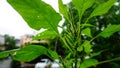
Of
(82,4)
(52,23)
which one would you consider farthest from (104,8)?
(52,23)

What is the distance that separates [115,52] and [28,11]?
15.4 meters

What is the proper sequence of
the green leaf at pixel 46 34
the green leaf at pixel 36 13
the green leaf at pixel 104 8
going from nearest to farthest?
the green leaf at pixel 36 13 → the green leaf at pixel 104 8 → the green leaf at pixel 46 34

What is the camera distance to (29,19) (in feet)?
3.37

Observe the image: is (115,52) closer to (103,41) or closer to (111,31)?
(103,41)

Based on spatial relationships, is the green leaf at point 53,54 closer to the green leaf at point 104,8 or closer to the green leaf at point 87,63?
the green leaf at point 87,63

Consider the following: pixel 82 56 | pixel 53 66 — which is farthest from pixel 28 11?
pixel 53 66

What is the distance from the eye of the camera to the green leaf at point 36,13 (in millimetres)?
986

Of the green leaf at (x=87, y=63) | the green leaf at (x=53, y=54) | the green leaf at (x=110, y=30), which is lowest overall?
the green leaf at (x=87, y=63)

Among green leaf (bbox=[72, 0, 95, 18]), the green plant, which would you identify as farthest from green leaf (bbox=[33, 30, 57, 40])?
green leaf (bbox=[72, 0, 95, 18])

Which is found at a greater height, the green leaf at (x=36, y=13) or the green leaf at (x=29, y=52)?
the green leaf at (x=36, y=13)

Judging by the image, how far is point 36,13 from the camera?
1022mm

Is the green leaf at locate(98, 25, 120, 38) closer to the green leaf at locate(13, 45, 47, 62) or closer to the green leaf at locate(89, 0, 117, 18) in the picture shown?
the green leaf at locate(89, 0, 117, 18)

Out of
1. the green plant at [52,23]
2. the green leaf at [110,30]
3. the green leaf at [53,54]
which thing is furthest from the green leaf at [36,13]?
the green leaf at [110,30]

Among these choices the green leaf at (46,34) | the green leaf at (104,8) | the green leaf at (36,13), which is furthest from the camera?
the green leaf at (46,34)
